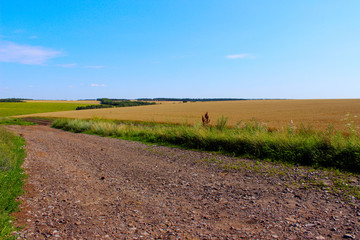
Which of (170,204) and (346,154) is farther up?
(346,154)

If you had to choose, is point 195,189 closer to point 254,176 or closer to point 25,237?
point 254,176

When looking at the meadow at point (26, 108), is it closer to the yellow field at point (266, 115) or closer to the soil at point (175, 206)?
the yellow field at point (266, 115)

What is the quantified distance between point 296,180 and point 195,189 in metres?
2.73

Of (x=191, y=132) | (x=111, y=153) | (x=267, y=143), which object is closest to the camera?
(x=267, y=143)

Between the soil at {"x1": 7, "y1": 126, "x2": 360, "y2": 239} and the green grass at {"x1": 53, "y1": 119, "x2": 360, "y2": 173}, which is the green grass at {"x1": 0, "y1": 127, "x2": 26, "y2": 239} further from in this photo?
the green grass at {"x1": 53, "y1": 119, "x2": 360, "y2": 173}

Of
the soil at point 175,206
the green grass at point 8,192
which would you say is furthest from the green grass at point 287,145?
the green grass at point 8,192

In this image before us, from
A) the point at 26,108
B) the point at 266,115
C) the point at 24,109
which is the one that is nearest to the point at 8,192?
the point at 266,115

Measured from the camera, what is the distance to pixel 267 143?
9523 mm

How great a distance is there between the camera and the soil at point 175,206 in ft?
12.5

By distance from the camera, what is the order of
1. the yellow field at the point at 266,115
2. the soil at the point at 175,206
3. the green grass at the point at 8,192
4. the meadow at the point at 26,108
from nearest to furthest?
the green grass at the point at 8,192, the soil at the point at 175,206, the yellow field at the point at 266,115, the meadow at the point at 26,108

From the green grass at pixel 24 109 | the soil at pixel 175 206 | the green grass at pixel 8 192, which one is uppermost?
the green grass at pixel 24 109

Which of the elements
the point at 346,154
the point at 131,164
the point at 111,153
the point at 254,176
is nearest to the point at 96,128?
the point at 111,153

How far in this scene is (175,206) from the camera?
4.90 meters

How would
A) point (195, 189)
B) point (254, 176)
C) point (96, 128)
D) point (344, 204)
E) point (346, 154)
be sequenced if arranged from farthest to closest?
point (96, 128), point (346, 154), point (254, 176), point (195, 189), point (344, 204)
